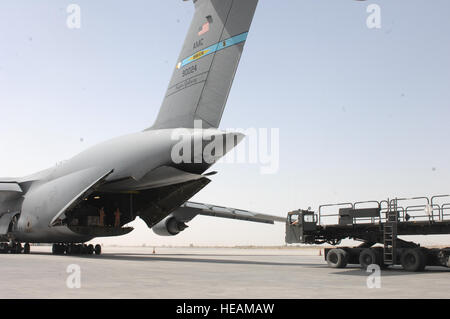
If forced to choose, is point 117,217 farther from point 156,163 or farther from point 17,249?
point 17,249

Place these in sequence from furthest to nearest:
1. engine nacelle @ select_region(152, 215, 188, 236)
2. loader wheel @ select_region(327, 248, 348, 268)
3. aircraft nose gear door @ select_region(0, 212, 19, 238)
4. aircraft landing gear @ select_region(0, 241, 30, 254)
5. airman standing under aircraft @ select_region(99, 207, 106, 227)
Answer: engine nacelle @ select_region(152, 215, 188, 236)
aircraft landing gear @ select_region(0, 241, 30, 254)
aircraft nose gear door @ select_region(0, 212, 19, 238)
airman standing under aircraft @ select_region(99, 207, 106, 227)
loader wheel @ select_region(327, 248, 348, 268)

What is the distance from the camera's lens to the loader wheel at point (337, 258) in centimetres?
1541

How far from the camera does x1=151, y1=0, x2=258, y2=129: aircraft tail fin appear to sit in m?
17.1

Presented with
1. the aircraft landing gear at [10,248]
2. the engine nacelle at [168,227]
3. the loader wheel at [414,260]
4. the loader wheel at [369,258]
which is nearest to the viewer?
the loader wheel at [414,260]

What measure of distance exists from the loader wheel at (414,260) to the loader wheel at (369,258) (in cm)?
85

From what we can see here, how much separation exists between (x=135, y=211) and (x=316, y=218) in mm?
9489

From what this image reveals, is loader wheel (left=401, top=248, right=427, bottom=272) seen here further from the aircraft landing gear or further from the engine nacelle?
the aircraft landing gear

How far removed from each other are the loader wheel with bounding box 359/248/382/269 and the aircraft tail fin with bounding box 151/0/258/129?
22.2ft

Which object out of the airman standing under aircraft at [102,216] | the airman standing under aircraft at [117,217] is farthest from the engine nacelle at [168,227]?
the airman standing under aircraft at [102,216]

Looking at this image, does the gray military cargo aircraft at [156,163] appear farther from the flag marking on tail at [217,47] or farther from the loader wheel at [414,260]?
the loader wheel at [414,260]

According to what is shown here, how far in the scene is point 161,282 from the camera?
392 inches

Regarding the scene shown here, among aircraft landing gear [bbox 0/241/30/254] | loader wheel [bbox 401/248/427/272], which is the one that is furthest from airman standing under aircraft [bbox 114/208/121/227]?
loader wheel [bbox 401/248/427/272]
